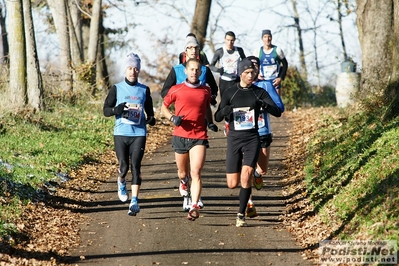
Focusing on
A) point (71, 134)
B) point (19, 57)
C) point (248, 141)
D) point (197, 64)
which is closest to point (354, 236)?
point (248, 141)

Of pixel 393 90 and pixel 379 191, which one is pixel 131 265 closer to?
pixel 379 191

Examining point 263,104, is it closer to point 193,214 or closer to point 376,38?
point 193,214

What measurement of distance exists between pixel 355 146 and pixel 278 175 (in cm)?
186

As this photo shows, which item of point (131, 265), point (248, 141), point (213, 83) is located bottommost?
point (131, 265)

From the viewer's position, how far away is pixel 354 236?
9070 mm

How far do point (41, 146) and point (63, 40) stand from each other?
31.7ft

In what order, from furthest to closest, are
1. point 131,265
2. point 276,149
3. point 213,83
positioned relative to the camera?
point 276,149 → point 213,83 → point 131,265

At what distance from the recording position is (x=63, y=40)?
25.9 m

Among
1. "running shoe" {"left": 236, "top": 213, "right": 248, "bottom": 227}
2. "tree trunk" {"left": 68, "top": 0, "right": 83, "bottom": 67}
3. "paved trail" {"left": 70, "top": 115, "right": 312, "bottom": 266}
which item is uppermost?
"tree trunk" {"left": 68, "top": 0, "right": 83, "bottom": 67}

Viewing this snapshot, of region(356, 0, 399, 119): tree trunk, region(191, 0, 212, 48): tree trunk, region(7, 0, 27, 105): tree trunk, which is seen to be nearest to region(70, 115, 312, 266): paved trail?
region(356, 0, 399, 119): tree trunk

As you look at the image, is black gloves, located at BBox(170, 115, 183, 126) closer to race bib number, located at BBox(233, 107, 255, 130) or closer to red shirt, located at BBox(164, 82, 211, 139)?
red shirt, located at BBox(164, 82, 211, 139)

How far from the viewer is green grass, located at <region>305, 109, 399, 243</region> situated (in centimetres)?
912

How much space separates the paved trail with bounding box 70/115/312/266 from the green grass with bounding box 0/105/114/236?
3.65 ft

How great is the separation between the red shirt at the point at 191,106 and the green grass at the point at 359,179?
2164 mm
